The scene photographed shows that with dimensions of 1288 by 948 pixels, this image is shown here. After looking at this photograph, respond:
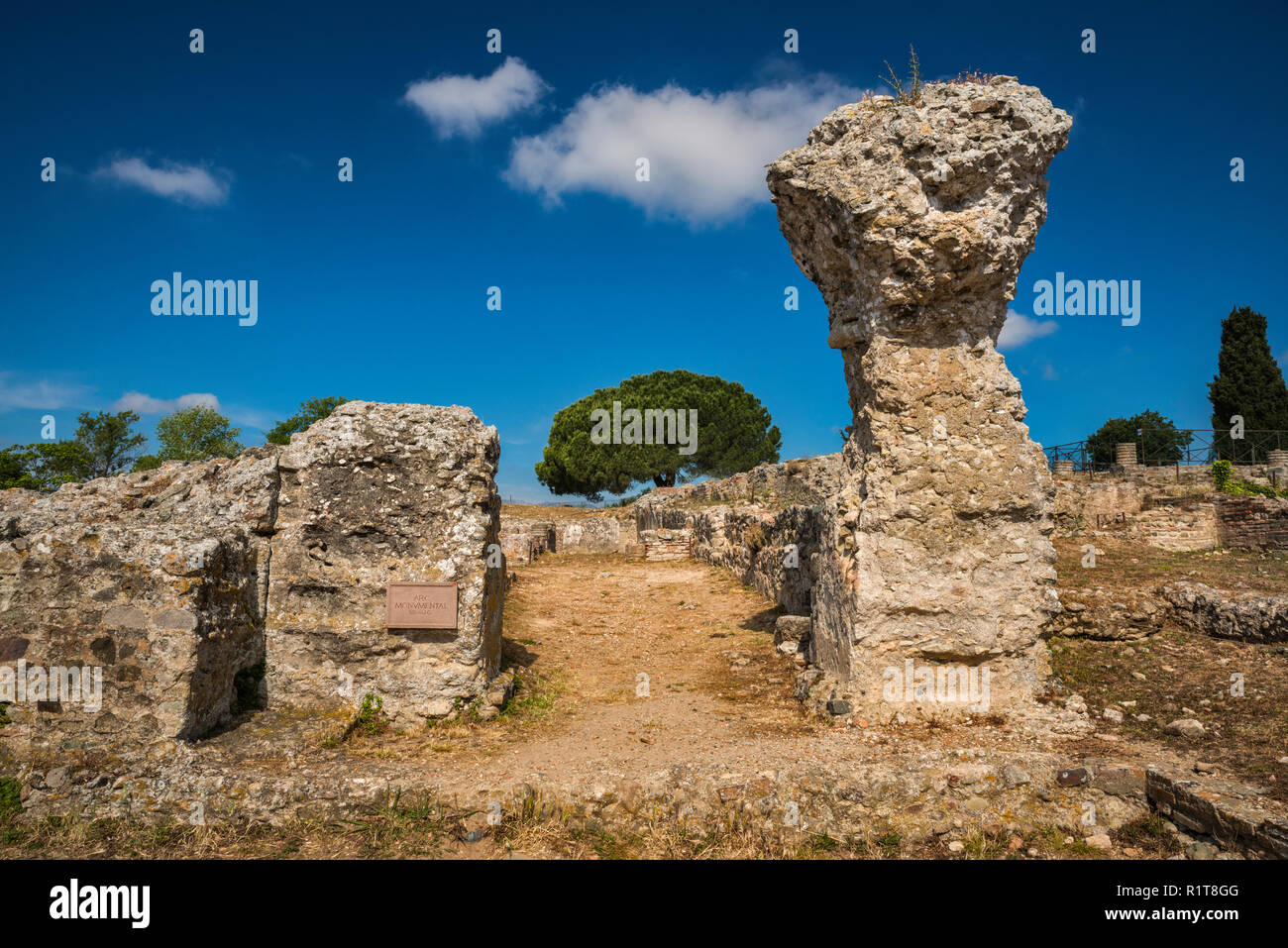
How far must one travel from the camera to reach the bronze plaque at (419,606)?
5.65m

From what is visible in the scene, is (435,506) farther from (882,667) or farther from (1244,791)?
(1244,791)

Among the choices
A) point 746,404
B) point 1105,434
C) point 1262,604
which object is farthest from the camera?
point 1105,434

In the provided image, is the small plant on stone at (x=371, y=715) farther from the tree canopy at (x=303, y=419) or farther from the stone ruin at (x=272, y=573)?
the tree canopy at (x=303, y=419)

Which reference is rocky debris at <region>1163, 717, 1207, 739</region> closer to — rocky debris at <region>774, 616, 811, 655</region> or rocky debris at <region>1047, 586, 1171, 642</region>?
rocky debris at <region>1047, 586, 1171, 642</region>

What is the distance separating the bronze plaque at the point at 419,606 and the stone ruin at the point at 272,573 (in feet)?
0.32

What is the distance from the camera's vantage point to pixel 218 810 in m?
4.21

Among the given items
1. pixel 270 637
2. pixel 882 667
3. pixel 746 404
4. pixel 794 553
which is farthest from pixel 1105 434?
pixel 270 637

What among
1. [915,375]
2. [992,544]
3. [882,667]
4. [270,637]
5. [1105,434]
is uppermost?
[1105,434]

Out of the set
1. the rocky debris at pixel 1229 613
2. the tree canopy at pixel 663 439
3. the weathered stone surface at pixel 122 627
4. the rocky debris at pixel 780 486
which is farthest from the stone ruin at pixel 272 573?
the tree canopy at pixel 663 439

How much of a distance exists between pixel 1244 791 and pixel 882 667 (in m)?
2.41

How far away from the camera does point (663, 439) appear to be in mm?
37250

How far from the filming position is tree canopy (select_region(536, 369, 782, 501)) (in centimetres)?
3697

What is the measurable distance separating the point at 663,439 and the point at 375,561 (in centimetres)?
3176

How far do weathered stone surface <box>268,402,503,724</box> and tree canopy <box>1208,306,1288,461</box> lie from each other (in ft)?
135
